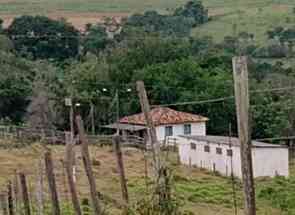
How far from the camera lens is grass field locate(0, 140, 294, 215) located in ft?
85.5

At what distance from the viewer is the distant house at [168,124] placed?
152 feet

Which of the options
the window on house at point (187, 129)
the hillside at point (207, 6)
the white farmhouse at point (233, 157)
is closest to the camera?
the white farmhouse at point (233, 157)

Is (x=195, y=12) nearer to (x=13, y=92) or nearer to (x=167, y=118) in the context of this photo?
(x=13, y=92)

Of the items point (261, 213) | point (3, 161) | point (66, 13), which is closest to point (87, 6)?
point (66, 13)

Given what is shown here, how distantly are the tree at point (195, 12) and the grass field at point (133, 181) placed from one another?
168ft

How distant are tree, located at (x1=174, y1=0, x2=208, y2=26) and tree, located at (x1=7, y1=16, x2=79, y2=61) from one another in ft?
72.6

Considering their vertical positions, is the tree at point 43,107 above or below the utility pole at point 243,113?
below

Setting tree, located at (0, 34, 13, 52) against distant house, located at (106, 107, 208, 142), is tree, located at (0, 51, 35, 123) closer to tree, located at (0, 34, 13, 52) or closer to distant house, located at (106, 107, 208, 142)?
distant house, located at (106, 107, 208, 142)

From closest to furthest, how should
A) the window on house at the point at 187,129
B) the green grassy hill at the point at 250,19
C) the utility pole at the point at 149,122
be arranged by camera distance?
the utility pole at the point at 149,122 → the window on house at the point at 187,129 → the green grassy hill at the point at 250,19

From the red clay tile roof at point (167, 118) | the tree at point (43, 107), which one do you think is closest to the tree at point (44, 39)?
the tree at point (43, 107)

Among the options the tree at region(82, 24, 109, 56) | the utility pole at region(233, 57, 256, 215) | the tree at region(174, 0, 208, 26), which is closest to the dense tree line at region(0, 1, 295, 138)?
the tree at region(82, 24, 109, 56)

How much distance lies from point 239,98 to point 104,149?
3291 centimetres

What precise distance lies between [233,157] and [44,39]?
34523 mm

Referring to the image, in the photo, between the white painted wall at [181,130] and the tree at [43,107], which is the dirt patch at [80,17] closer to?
the tree at [43,107]
